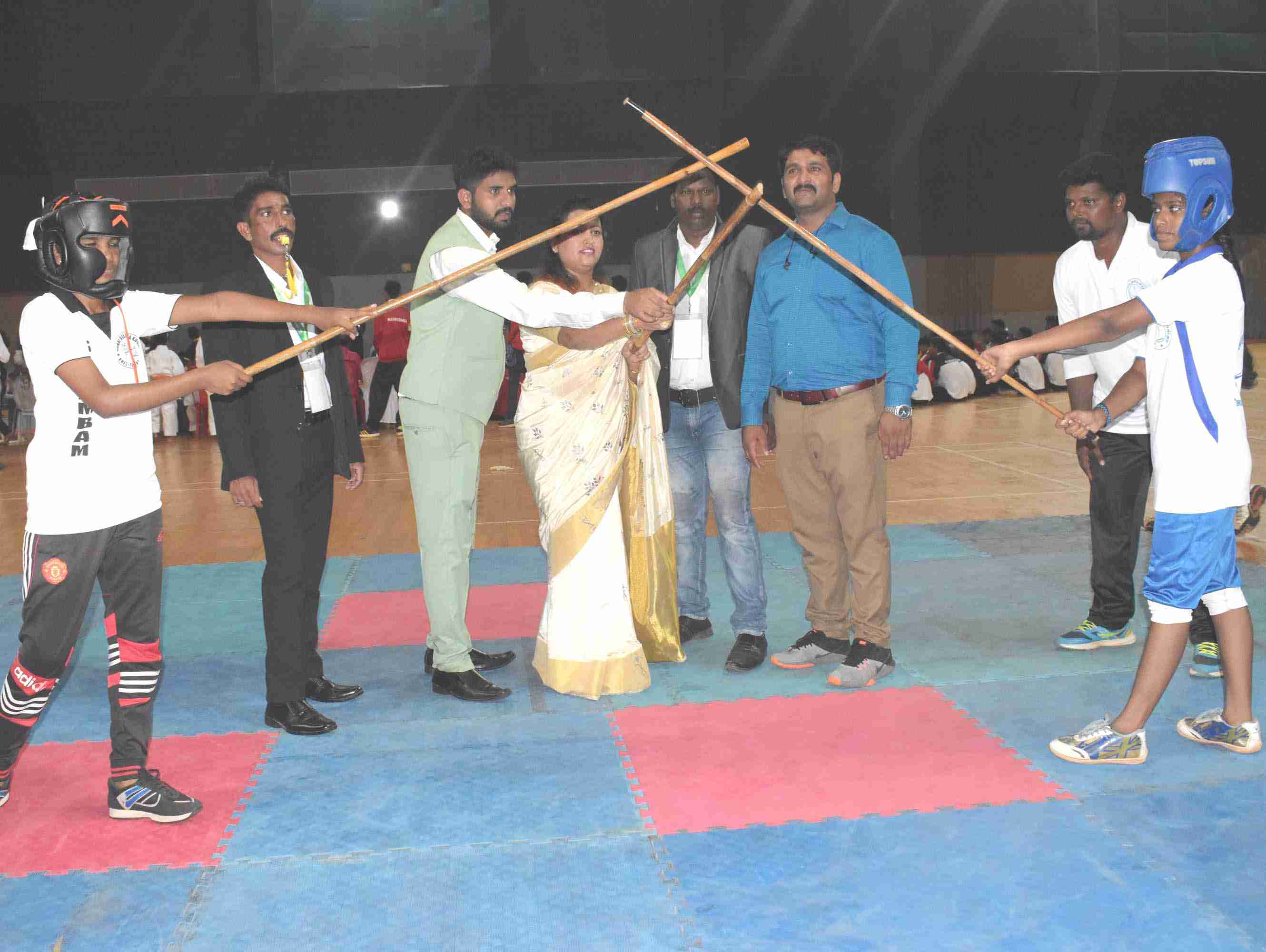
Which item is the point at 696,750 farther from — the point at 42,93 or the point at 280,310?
the point at 42,93

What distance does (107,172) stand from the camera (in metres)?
15.6

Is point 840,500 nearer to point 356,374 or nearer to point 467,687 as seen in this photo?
point 467,687

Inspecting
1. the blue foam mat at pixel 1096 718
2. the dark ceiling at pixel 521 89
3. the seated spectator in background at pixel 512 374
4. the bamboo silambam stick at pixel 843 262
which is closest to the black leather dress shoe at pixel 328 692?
the blue foam mat at pixel 1096 718

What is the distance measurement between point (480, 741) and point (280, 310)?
1474 mm

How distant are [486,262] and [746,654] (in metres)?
1.80

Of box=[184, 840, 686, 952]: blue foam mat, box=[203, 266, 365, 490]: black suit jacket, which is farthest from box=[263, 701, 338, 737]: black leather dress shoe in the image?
box=[184, 840, 686, 952]: blue foam mat

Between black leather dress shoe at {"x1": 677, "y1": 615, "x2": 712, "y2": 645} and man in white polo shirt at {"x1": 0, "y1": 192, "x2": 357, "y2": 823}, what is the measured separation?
7.05 feet

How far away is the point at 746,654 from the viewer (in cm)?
423

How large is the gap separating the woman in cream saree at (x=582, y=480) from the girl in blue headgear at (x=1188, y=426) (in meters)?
1.35

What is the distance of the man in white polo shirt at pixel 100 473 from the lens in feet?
9.09

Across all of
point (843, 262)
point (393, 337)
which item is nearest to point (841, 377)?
point (843, 262)

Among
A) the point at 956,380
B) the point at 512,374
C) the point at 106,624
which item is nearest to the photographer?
the point at 106,624

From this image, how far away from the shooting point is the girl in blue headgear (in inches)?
122

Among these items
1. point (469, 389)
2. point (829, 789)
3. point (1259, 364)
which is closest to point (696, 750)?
point (829, 789)
